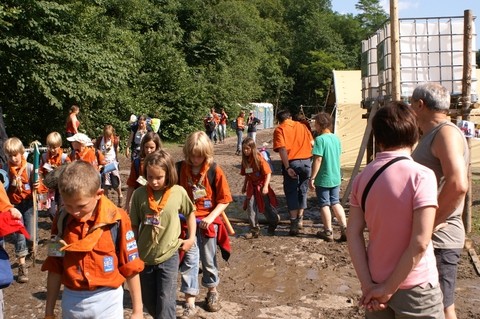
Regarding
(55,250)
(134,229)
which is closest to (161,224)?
(134,229)

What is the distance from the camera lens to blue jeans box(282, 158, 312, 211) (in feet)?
26.8

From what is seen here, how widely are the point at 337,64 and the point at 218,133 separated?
122ft

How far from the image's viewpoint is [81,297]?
9.70 feet

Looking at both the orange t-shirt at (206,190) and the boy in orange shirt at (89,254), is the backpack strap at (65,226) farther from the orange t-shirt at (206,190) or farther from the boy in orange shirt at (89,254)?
the orange t-shirt at (206,190)

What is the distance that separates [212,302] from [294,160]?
3.63 meters

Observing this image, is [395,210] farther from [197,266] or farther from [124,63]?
[124,63]

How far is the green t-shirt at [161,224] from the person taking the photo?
4.05 meters

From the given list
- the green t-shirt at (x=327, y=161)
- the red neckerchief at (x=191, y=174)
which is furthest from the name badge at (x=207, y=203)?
the green t-shirt at (x=327, y=161)

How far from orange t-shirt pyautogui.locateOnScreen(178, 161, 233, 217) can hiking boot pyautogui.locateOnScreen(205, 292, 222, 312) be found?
33.4 inches

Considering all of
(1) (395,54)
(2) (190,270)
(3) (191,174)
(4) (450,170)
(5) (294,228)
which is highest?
(1) (395,54)

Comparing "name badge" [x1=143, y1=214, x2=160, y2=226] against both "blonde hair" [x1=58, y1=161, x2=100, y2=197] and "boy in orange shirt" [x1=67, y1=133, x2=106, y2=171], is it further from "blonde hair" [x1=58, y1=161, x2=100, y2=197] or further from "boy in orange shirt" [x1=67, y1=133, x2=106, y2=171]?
"boy in orange shirt" [x1=67, y1=133, x2=106, y2=171]

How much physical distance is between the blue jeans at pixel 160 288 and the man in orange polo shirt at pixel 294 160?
4.24 metres

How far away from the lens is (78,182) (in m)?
2.81

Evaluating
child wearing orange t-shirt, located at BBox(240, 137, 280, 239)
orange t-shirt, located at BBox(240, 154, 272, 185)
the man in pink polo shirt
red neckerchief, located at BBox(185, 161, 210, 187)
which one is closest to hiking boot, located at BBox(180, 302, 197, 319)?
red neckerchief, located at BBox(185, 161, 210, 187)
